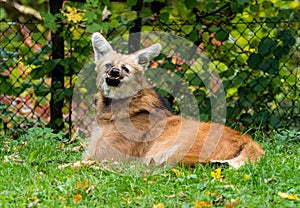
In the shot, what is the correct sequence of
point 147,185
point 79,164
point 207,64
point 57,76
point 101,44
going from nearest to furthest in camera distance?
point 147,185 → point 79,164 → point 101,44 → point 207,64 → point 57,76

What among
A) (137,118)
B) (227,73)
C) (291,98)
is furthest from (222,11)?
(137,118)

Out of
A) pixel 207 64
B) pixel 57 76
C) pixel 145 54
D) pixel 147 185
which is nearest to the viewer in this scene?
pixel 147 185

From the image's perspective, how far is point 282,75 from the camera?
6.39 metres

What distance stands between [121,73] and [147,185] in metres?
1.33

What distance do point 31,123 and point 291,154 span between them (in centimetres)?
304

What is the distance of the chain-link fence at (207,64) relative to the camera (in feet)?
20.6

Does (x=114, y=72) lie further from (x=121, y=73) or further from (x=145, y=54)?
(x=145, y=54)

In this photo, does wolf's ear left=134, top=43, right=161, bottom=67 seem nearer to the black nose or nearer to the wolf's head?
the wolf's head

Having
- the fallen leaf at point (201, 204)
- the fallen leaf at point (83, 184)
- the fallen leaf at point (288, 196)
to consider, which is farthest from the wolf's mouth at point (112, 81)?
the fallen leaf at point (288, 196)

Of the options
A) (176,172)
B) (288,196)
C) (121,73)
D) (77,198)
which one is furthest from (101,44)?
(288,196)

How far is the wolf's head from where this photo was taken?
4.86 m

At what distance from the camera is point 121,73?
486 cm

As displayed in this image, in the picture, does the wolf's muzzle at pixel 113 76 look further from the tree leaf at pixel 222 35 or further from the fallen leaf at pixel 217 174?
the tree leaf at pixel 222 35

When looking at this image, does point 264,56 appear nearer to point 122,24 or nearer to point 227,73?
point 227,73
